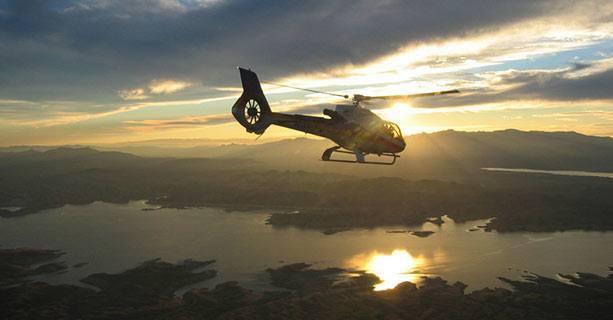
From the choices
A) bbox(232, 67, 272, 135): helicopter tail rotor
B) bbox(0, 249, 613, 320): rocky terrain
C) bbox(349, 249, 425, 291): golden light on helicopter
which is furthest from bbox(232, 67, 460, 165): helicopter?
bbox(349, 249, 425, 291): golden light on helicopter

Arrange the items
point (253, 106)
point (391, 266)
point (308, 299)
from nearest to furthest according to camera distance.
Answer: point (253, 106)
point (308, 299)
point (391, 266)

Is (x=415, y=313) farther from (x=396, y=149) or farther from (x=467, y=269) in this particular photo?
(x=396, y=149)

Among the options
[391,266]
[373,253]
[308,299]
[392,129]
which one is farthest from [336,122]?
[373,253]

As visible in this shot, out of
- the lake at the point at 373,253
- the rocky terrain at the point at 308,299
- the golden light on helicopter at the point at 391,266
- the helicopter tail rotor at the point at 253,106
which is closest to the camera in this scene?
the helicopter tail rotor at the point at 253,106

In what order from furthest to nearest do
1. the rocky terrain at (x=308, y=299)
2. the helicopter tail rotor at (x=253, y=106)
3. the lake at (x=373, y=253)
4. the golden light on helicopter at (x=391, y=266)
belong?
the lake at (x=373, y=253) < the golden light on helicopter at (x=391, y=266) < the rocky terrain at (x=308, y=299) < the helicopter tail rotor at (x=253, y=106)

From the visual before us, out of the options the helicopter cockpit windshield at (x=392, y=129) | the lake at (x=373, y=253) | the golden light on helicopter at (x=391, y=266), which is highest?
the helicopter cockpit windshield at (x=392, y=129)

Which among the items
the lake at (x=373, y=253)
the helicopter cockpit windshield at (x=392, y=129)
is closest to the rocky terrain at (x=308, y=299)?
the lake at (x=373, y=253)

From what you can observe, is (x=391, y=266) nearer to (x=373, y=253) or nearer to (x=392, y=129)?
(x=373, y=253)

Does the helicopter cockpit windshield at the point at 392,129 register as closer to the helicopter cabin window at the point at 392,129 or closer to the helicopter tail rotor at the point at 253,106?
the helicopter cabin window at the point at 392,129
